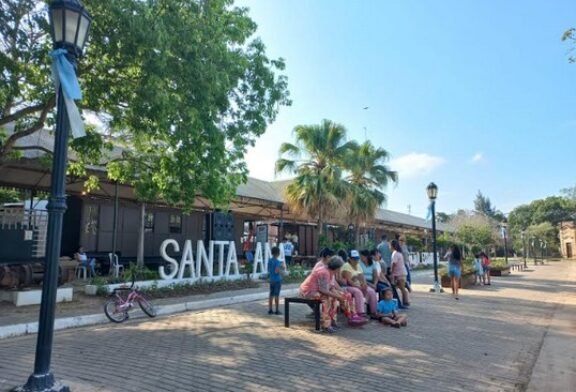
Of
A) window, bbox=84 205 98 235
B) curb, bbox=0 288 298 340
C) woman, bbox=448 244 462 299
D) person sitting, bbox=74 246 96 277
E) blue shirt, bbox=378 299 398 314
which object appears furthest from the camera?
window, bbox=84 205 98 235

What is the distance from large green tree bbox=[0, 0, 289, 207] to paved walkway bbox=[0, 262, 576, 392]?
3.92 meters

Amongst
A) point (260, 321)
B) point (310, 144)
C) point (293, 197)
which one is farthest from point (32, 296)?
point (310, 144)

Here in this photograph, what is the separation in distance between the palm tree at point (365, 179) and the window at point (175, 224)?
8.41 meters

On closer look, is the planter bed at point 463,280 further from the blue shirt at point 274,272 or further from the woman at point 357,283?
the blue shirt at point 274,272

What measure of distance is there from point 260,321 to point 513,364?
4760 millimetres

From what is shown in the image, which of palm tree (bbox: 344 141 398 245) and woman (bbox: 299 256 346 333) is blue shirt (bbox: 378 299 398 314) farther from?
palm tree (bbox: 344 141 398 245)

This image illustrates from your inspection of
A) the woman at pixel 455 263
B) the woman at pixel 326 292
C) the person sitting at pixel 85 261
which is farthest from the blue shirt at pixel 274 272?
the person sitting at pixel 85 261

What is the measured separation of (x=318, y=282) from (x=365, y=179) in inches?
690

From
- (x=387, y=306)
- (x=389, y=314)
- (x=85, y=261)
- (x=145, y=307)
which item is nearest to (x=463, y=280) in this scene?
(x=387, y=306)

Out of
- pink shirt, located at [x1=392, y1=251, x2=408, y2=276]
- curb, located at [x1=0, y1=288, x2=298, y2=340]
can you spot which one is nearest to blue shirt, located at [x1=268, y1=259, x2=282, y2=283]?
curb, located at [x1=0, y1=288, x2=298, y2=340]

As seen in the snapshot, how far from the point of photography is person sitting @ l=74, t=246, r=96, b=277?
53.3 feet

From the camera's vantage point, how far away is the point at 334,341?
738 cm

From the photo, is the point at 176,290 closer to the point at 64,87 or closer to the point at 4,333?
the point at 4,333

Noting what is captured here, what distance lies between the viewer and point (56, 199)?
4348 mm
